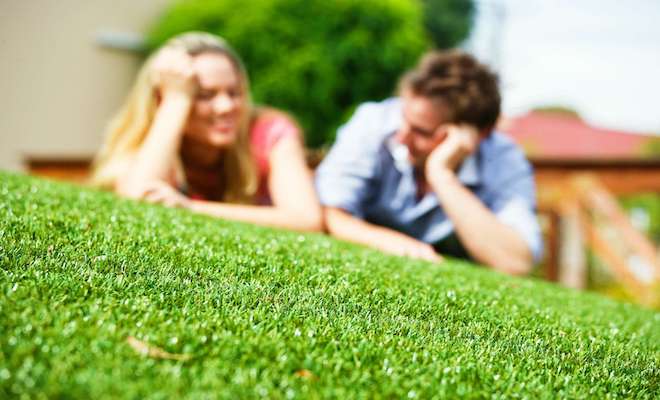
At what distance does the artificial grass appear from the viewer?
1878 millimetres

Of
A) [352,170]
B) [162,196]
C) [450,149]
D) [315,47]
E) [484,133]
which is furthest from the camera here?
[315,47]

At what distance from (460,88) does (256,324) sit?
3.44 m

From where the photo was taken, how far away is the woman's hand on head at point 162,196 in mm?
4605

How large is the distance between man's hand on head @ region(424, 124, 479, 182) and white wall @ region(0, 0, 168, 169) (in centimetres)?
945

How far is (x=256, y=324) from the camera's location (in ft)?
7.63

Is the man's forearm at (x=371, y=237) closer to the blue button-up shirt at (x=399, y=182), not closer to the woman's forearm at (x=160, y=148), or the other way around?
the blue button-up shirt at (x=399, y=182)

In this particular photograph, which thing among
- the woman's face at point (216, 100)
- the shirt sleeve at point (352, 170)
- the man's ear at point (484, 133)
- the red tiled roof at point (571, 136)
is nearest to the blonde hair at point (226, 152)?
the woman's face at point (216, 100)

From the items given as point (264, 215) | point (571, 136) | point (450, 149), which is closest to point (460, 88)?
point (450, 149)

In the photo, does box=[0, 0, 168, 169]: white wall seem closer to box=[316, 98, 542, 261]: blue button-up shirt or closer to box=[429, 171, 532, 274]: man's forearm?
box=[316, 98, 542, 261]: blue button-up shirt

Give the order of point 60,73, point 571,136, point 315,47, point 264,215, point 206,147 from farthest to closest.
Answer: point 571,136
point 315,47
point 60,73
point 206,147
point 264,215

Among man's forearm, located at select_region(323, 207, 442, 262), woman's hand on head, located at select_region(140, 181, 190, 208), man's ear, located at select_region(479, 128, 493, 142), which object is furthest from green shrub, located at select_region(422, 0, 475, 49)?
woman's hand on head, located at select_region(140, 181, 190, 208)

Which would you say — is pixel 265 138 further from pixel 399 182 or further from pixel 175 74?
pixel 399 182

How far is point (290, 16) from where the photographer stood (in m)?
14.8

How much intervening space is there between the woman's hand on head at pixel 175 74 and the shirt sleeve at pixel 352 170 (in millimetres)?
1152
